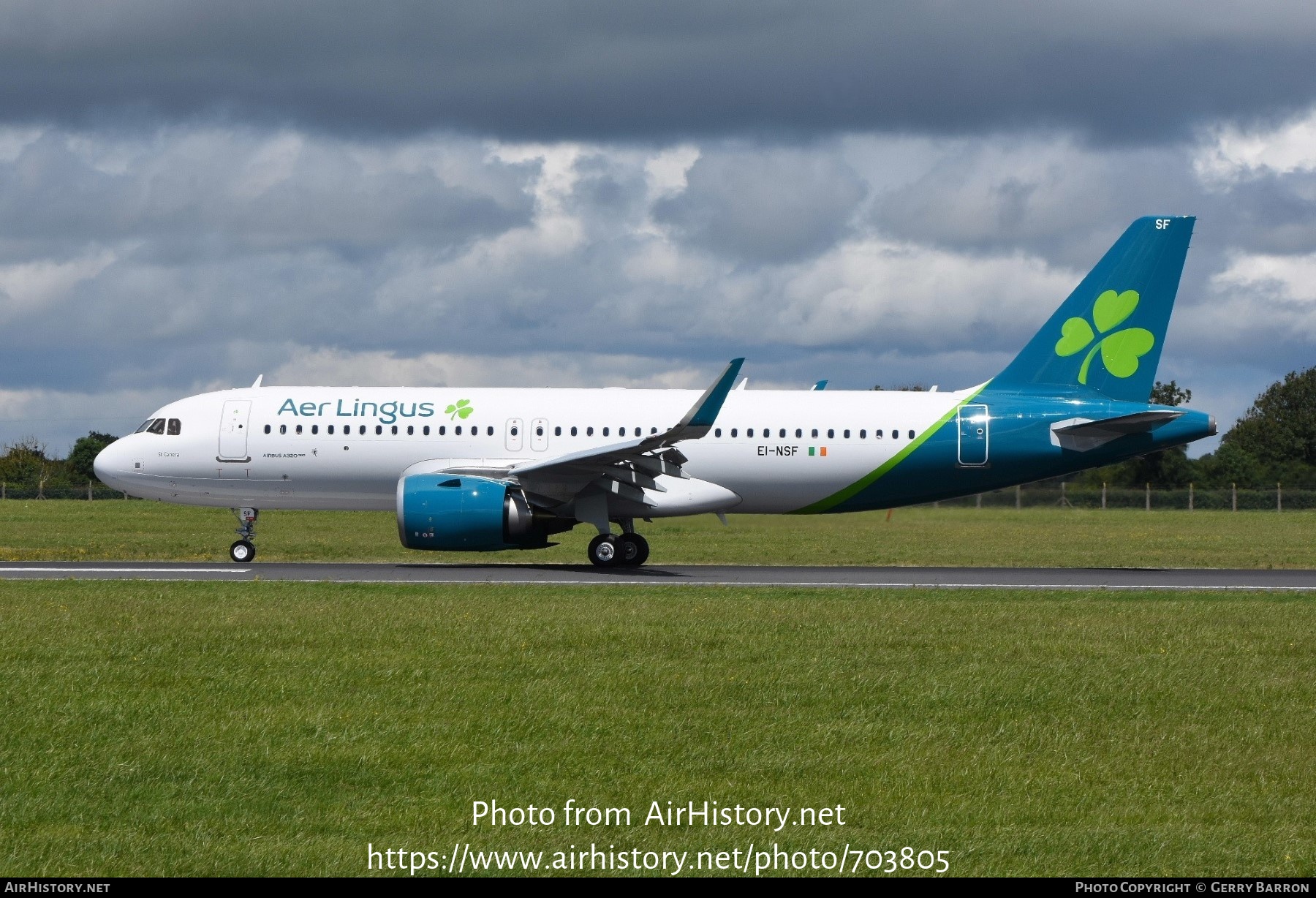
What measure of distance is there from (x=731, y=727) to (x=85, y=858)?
16.8 feet

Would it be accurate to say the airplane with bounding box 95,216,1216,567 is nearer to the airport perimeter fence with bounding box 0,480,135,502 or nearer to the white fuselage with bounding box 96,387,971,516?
the white fuselage with bounding box 96,387,971,516

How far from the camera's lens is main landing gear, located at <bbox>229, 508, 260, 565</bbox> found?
1182 inches

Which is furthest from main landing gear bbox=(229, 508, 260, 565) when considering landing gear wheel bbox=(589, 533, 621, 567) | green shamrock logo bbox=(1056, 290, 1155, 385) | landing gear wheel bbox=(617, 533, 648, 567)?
green shamrock logo bbox=(1056, 290, 1155, 385)

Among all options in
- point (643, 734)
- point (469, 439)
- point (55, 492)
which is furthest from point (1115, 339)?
point (55, 492)

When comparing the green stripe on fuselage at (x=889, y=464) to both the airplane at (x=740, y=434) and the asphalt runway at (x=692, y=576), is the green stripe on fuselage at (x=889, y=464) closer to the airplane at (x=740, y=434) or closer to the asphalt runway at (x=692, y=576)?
the airplane at (x=740, y=434)

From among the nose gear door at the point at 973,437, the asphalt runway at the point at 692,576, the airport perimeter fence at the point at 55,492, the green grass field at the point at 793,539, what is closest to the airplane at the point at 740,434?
the nose gear door at the point at 973,437

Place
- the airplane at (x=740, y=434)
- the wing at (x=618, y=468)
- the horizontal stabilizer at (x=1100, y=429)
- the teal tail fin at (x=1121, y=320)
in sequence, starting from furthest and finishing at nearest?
the teal tail fin at (x=1121, y=320) → the airplane at (x=740, y=434) → the horizontal stabilizer at (x=1100, y=429) → the wing at (x=618, y=468)

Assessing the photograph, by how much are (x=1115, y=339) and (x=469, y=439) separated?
46.9ft

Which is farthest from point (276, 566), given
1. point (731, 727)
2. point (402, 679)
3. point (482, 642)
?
point (731, 727)

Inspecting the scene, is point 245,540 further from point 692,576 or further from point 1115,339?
point 1115,339

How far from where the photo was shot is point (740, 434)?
30156mm

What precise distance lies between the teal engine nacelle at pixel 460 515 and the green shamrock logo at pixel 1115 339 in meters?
12.9

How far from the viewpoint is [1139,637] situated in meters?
16.9

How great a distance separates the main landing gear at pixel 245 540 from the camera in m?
30.0
